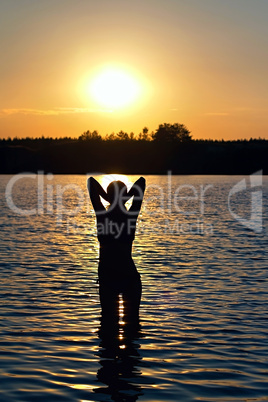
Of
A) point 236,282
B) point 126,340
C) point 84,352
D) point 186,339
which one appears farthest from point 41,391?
point 236,282

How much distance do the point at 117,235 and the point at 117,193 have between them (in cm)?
81

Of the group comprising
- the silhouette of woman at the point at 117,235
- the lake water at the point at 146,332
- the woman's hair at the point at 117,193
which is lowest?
the lake water at the point at 146,332

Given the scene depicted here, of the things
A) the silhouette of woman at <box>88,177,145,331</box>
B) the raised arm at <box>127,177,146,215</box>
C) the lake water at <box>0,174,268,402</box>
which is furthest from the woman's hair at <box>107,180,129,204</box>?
the lake water at <box>0,174,268,402</box>

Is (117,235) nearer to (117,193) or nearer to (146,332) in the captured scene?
(117,193)

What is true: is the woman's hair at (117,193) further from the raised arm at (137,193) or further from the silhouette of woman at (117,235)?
the raised arm at (137,193)

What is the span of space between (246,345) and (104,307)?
3005 millimetres

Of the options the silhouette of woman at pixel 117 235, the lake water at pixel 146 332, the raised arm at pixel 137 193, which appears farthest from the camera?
the silhouette of woman at pixel 117 235

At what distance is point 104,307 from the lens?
13.0 m

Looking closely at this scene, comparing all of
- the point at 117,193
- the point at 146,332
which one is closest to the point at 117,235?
the point at 117,193

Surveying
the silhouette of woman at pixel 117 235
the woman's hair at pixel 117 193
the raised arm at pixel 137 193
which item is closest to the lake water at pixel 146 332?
the silhouette of woman at pixel 117 235

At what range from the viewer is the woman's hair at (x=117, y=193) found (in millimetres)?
12023

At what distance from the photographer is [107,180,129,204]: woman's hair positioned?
1202cm

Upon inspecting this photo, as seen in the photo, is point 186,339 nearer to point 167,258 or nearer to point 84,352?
point 84,352

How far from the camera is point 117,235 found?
12211mm
